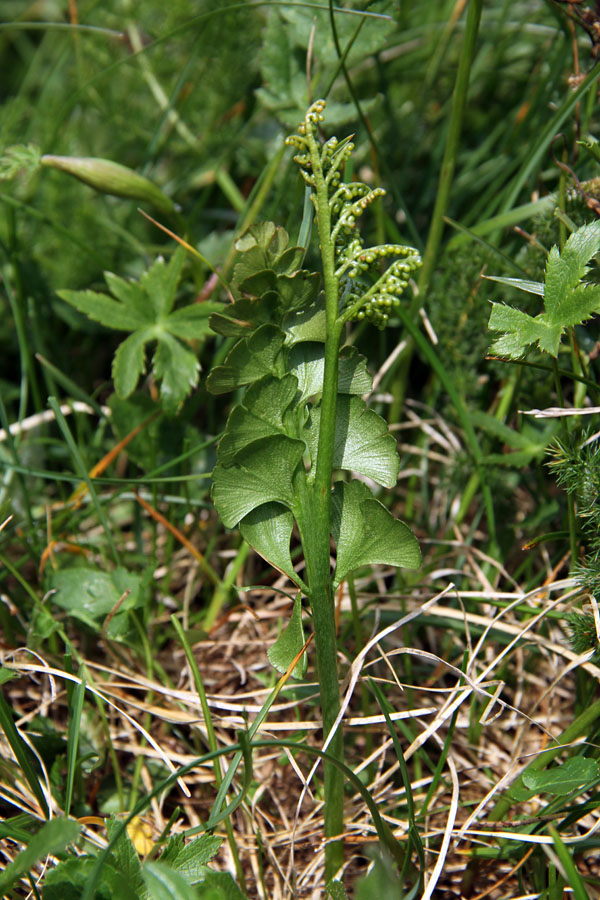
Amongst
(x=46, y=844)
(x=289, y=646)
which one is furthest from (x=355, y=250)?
(x=46, y=844)

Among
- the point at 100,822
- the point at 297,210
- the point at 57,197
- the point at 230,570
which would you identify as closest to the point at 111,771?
the point at 100,822

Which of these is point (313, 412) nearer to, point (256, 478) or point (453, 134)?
point (256, 478)

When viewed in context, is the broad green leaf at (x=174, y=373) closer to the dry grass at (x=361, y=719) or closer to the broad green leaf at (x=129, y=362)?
the broad green leaf at (x=129, y=362)

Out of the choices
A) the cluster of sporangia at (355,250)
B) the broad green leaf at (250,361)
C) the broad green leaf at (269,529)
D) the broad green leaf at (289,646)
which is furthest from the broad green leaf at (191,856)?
Answer: the cluster of sporangia at (355,250)

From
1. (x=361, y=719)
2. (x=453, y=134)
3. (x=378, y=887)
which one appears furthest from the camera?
(x=453, y=134)

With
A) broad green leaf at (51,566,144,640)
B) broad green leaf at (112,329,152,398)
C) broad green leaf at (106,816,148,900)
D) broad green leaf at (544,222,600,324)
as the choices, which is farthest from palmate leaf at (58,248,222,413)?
broad green leaf at (106,816,148,900)

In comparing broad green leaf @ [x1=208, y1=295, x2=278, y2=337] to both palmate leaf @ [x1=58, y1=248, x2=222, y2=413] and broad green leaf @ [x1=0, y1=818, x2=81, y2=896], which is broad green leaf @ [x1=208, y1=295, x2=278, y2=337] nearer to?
palmate leaf @ [x1=58, y1=248, x2=222, y2=413]

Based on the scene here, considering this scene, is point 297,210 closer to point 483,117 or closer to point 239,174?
point 239,174
